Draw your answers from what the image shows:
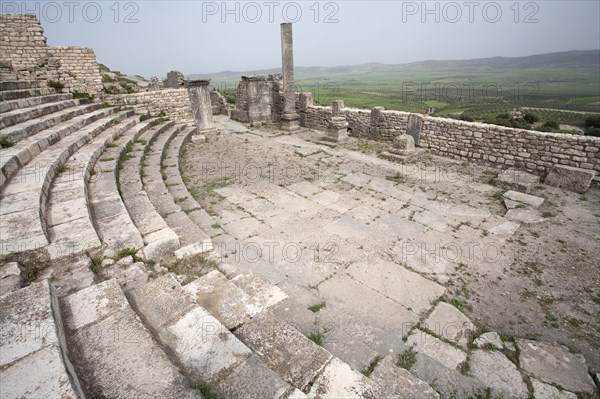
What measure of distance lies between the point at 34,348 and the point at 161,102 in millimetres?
12221

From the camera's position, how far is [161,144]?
8828 mm

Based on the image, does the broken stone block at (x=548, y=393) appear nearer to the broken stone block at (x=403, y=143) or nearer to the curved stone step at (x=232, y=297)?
the curved stone step at (x=232, y=297)

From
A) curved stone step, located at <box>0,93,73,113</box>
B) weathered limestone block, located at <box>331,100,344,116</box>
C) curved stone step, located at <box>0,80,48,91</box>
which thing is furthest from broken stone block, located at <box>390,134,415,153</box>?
curved stone step, located at <box>0,80,48,91</box>

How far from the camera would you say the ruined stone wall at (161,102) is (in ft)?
36.8

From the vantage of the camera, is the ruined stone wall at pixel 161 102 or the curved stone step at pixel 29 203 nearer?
the curved stone step at pixel 29 203

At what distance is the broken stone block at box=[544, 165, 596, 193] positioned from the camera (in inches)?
248

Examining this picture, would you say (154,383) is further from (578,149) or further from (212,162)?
(578,149)

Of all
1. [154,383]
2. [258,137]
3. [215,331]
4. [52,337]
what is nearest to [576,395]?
[215,331]

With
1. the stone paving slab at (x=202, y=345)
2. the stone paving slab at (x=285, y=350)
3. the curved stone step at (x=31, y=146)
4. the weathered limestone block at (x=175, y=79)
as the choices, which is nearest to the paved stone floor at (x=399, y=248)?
the stone paving slab at (x=285, y=350)

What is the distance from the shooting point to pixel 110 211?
165 inches

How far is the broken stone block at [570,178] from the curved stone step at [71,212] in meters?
8.97

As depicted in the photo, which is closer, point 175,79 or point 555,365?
point 555,365

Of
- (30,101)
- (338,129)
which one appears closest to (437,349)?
(338,129)

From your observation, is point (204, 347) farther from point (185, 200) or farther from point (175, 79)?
point (175, 79)
